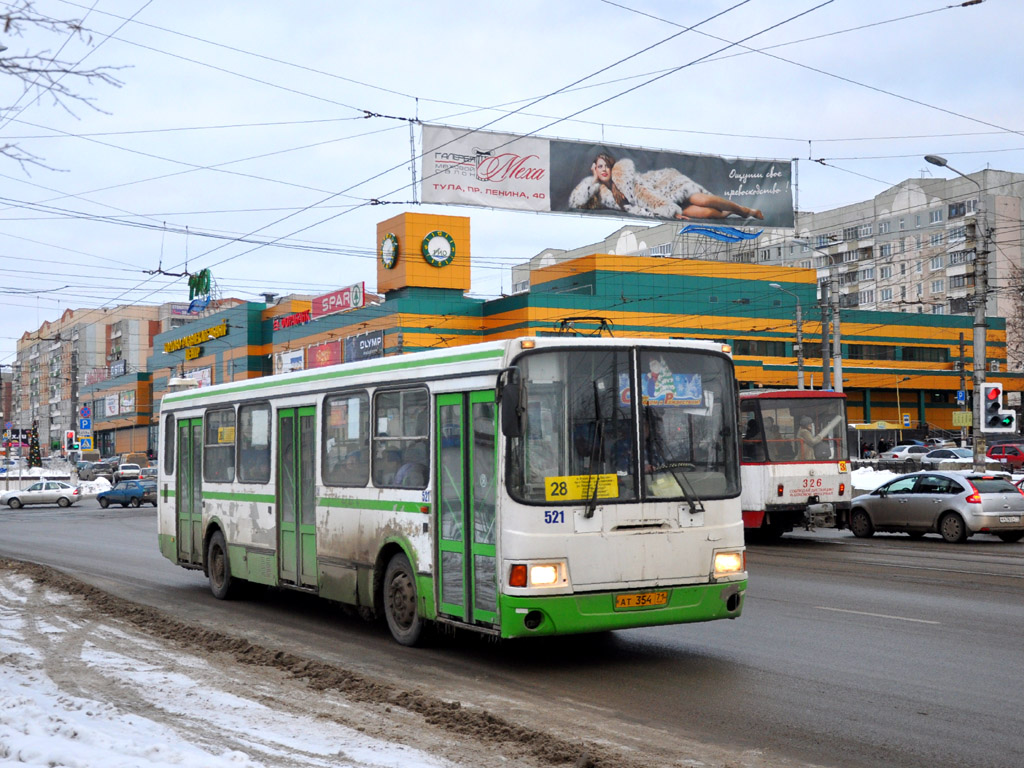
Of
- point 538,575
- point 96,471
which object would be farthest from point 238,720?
point 96,471

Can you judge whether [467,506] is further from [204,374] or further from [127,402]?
[127,402]

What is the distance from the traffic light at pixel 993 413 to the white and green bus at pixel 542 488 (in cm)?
1907

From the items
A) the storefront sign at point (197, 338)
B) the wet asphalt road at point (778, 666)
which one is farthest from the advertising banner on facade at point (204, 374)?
the wet asphalt road at point (778, 666)

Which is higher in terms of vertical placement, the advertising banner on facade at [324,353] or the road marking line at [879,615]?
the advertising banner on facade at [324,353]

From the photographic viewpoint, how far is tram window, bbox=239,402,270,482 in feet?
42.9

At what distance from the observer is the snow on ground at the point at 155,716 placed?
5.97 meters

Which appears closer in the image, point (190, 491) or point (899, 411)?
point (190, 491)

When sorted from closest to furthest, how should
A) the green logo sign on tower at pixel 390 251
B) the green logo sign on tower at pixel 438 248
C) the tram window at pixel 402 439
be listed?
the tram window at pixel 402 439, the green logo sign on tower at pixel 390 251, the green logo sign on tower at pixel 438 248

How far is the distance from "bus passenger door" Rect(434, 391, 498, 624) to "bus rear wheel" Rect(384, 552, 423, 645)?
608 millimetres

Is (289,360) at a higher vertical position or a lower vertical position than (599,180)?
lower

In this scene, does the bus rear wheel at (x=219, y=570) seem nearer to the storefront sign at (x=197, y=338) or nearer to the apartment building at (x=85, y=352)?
the storefront sign at (x=197, y=338)

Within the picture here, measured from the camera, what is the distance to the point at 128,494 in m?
50.6

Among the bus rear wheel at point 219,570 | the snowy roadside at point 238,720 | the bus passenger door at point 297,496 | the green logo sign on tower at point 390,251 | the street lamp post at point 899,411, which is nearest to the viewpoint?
the snowy roadside at point 238,720

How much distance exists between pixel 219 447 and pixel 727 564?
288 inches
